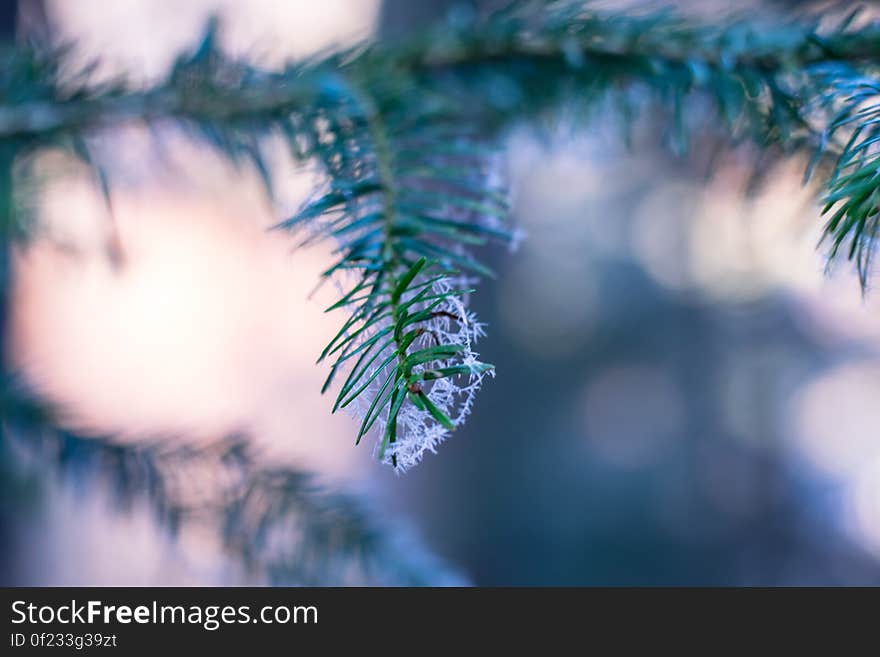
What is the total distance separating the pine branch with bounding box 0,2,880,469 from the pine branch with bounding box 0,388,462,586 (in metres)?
0.20

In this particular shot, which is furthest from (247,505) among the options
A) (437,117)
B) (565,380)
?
(565,380)

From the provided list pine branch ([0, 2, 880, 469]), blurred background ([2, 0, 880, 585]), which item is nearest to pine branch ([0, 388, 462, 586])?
pine branch ([0, 2, 880, 469])

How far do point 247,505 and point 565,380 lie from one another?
2042mm

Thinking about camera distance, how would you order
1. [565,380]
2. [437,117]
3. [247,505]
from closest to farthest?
[437,117] < [247,505] < [565,380]

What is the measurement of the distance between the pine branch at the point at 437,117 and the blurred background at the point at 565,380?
0.98 metres

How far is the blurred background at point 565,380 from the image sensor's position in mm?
1609

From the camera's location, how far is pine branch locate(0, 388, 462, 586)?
404mm

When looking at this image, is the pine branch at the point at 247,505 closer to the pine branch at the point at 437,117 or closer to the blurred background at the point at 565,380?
the pine branch at the point at 437,117

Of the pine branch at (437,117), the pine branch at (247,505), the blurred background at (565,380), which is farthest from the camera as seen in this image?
the blurred background at (565,380)

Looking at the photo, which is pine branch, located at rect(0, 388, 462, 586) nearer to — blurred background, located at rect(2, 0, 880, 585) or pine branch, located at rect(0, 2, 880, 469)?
pine branch, located at rect(0, 2, 880, 469)

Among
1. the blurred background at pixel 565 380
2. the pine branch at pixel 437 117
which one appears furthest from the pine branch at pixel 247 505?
the blurred background at pixel 565 380

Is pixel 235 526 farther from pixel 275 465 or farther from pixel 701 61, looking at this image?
pixel 701 61

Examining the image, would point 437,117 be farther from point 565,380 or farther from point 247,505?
point 565,380

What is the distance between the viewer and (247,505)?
1.38ft
